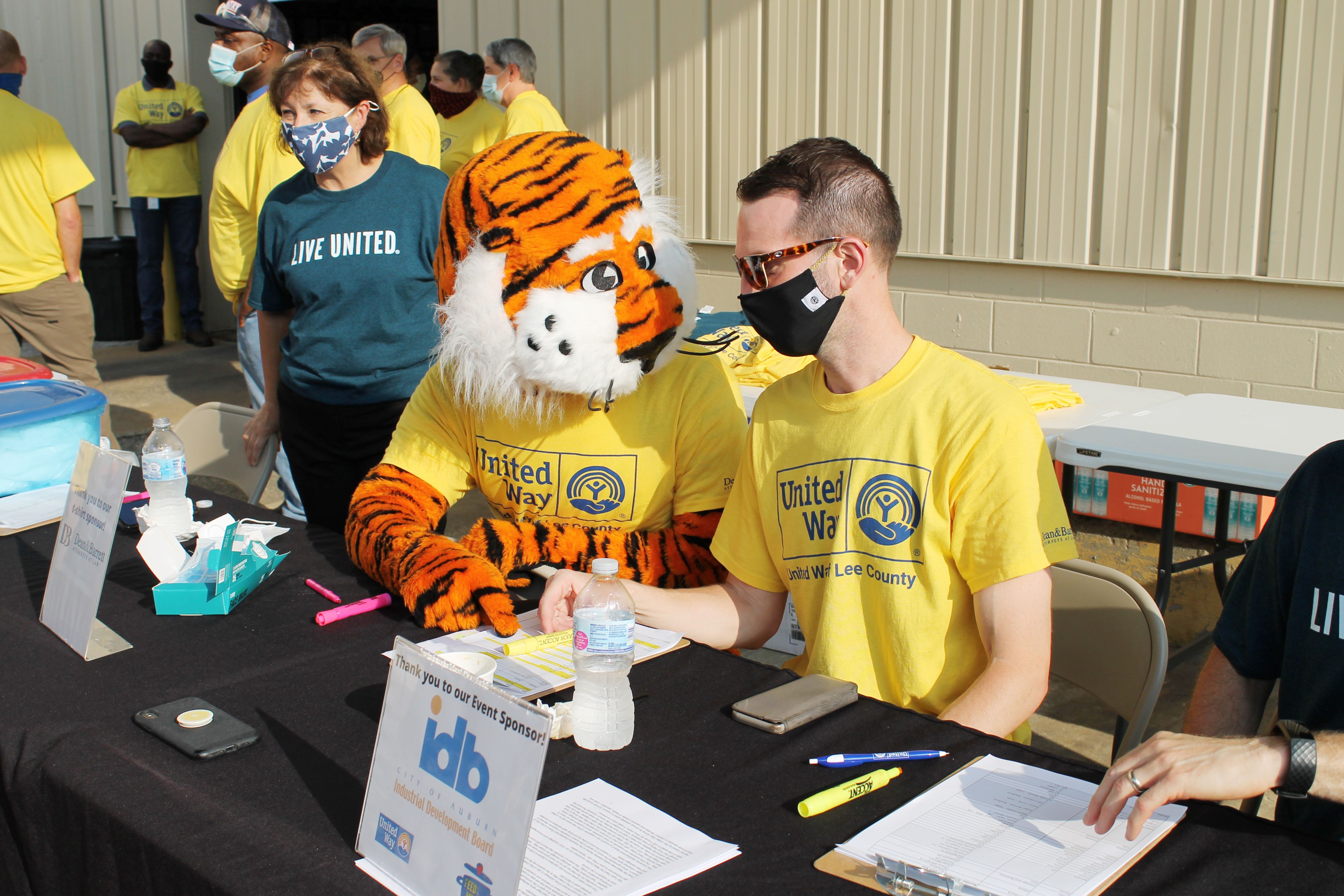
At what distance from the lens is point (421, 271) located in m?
2.97

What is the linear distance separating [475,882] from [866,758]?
1.76 feet

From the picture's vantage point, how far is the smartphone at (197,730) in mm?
1376

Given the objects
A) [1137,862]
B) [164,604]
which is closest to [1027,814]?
[1137,862]

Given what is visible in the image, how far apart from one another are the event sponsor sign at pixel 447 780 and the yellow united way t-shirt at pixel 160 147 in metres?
8.35

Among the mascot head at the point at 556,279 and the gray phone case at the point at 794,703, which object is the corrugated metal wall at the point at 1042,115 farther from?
the gray phone case at the point at 794,703

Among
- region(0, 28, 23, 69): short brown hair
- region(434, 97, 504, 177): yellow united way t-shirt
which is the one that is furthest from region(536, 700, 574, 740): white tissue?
region(434, 97, 504, 177): yellow united way t-shirt

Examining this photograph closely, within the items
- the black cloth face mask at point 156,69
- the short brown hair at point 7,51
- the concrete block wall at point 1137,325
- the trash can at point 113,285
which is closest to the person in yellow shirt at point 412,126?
the concrete block wall at point 1137,325

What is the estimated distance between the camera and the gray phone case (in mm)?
1438

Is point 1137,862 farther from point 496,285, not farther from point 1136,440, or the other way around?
point 1136,440

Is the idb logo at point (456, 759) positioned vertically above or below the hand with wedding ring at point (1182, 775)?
above

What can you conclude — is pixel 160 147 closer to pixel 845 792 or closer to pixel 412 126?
pixel 412 126

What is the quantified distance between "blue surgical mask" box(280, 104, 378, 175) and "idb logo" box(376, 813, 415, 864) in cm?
216

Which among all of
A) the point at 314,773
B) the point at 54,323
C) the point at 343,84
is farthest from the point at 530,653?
the point at 54,323

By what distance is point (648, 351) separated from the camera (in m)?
1.86
